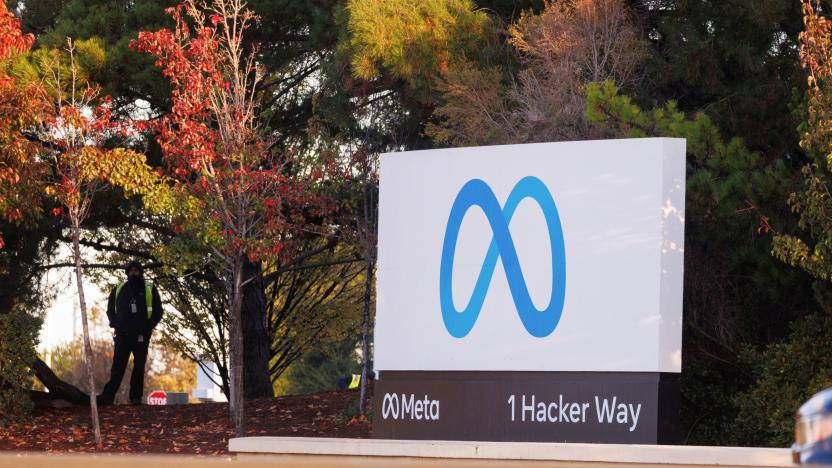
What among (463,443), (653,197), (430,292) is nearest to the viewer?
(463,443)

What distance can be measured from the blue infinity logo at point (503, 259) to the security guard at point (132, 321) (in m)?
8.32

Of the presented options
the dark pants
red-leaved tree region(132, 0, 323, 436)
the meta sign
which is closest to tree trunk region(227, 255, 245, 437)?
red-leaved tree region(132, 0, 323, 436)

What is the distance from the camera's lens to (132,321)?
19047mm

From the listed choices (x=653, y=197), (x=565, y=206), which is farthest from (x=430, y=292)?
(x=653, y=197)

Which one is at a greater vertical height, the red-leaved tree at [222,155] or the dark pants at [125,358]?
the red-leaved tree at [222,155]

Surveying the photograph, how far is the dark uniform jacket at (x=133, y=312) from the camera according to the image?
18828mm

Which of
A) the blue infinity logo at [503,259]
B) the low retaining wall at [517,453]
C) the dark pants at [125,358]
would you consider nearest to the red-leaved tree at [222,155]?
the dark pants at [125,358]

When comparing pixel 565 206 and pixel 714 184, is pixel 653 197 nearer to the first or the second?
pixel 565 206

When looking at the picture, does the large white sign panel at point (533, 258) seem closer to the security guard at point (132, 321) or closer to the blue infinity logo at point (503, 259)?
the blue infinity logo at point (503, 259)

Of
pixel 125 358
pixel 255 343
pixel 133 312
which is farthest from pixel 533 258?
pixel 255 343

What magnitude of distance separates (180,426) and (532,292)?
24.9ft

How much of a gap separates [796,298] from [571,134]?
317 centimetres

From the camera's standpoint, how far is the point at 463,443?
10.1m

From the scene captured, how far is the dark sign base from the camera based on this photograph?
10.7 m
